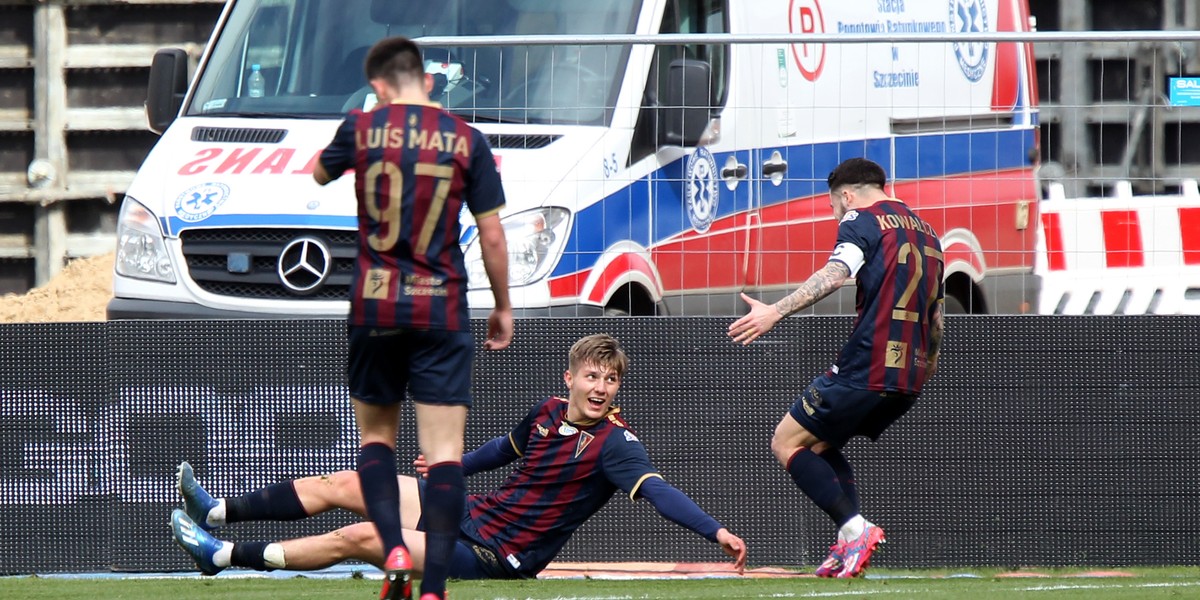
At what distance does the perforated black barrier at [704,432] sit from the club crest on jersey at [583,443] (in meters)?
1.52

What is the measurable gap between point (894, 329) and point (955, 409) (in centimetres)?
132

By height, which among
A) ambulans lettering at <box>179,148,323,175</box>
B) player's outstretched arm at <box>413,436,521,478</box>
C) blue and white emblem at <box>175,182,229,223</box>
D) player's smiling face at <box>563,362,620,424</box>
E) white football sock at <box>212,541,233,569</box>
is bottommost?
white football sock at <box>212,541,233,569</box>

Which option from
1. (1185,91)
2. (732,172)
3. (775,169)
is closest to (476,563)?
(732,172)

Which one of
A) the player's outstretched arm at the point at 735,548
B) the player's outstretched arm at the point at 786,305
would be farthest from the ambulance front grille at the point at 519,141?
the player's outstretched arm at the point at 735,548

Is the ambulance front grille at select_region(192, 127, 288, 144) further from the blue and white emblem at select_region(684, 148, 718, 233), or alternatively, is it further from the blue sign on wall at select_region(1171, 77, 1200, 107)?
the blue sign on wall at select_region(1171, 77, 1200, 107)

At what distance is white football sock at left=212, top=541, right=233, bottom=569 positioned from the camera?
20.9ft

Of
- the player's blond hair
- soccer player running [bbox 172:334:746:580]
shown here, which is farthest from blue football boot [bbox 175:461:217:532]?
the player's blond hair

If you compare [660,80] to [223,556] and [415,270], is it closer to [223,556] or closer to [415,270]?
[223,556]

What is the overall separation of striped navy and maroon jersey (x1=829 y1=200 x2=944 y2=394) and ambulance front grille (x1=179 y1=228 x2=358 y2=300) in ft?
8.79

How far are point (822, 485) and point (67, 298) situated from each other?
969cm

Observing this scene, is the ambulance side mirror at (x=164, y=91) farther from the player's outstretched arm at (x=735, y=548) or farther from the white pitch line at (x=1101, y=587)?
the white pitch line at (x=1101, y=587)

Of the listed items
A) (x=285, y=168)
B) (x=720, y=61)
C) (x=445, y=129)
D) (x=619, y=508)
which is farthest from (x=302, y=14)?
(x=445, y=129)

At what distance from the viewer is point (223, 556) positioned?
6371 mm

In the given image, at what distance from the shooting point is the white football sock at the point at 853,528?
6.82 metres
